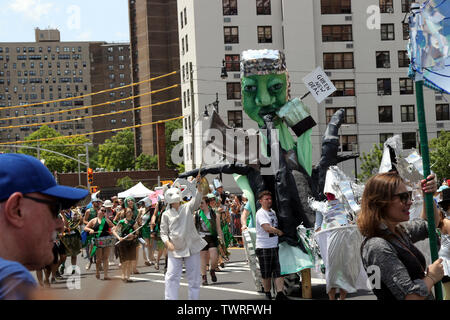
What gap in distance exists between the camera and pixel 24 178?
2.45 metres

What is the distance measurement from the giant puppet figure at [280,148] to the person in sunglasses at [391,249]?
7.62 m

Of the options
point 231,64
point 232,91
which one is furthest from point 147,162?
point 231,64

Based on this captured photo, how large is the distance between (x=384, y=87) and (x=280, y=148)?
152 ft

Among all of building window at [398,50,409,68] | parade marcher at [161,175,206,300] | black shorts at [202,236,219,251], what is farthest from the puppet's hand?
building window at [398,50,409,68]

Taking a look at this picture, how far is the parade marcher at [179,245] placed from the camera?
10.9m

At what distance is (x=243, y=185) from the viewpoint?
1288 cm

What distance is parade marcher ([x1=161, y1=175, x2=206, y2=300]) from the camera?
1088cm

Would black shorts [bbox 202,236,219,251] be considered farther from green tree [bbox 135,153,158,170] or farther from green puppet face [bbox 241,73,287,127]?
green tree [bbox 135,153,158,170]

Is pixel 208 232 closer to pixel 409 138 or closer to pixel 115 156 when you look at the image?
pixel 409 138

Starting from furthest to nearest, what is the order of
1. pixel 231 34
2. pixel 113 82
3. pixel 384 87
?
pixel 113 82 → pixel 384 87 → pixel 231 34

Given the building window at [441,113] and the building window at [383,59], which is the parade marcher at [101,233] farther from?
the building window at [441,113]

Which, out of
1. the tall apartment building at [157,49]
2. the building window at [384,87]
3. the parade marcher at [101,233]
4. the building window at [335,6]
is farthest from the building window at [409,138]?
the tall apartment building at [157,49]

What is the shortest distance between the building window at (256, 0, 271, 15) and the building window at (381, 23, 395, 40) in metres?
8.58
